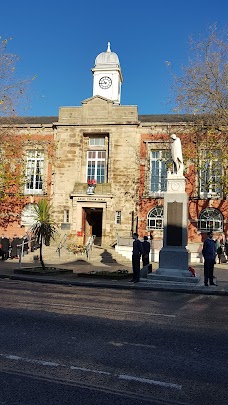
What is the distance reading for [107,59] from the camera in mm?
54062

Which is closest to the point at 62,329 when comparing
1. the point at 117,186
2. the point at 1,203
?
the point at 117,186

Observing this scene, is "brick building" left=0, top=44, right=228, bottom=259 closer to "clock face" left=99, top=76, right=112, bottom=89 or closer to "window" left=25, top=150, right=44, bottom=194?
"window" left=25, top=150, right=44, bottom=194

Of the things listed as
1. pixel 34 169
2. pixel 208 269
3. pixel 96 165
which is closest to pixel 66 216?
pixel 96 165

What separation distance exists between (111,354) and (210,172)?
85.6ft

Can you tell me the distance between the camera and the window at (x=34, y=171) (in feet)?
114

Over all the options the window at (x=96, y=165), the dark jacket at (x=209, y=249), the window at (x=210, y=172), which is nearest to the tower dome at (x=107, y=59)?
the window at (x=96, y=165)

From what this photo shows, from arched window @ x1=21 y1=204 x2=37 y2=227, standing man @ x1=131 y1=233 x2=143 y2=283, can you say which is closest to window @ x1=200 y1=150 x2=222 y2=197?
standing man @ x1=131 y1=233 x2=143 y2=283

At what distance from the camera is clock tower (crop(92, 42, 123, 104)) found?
52.6 meters

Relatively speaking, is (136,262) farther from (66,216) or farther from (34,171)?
(34,171)

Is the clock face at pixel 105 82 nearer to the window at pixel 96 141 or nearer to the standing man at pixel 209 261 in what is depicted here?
the window at pixel 96 141

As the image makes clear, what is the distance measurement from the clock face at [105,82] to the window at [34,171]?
21887mm

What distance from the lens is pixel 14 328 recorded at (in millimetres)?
6535

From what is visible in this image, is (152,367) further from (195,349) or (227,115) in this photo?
(227,115)

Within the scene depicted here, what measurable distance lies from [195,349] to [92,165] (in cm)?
2947
